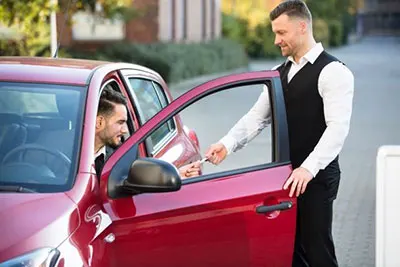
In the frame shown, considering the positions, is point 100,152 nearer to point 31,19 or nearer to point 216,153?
point 216,153

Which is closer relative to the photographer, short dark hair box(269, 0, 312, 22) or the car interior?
the car interior

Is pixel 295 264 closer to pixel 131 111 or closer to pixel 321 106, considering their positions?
pixel 321 106

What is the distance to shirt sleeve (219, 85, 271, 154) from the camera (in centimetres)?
598

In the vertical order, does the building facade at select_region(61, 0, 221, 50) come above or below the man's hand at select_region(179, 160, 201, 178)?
below

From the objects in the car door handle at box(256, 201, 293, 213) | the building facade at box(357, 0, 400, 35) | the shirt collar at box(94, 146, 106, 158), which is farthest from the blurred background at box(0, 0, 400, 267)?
the building facade at box(357, 0, 400, 35)

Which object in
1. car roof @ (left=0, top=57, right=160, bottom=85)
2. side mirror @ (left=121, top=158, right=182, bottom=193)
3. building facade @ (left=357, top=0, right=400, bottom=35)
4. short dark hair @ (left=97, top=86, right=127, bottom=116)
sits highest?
car roof @ (left=0, top=57, right=160, bottom=85)

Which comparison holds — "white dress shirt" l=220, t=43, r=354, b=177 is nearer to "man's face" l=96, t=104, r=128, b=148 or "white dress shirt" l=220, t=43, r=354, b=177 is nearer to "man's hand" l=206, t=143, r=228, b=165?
"man's hand" l=206, t=143, r=228, b=165

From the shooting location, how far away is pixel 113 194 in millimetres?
4949

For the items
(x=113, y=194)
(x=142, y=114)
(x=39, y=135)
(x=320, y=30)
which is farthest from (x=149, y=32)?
(x=320, y=30)

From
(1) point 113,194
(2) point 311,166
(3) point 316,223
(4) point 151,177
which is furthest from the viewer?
(3) point 316,223

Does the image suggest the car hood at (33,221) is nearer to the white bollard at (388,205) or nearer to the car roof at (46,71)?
the car roof at (46,71)

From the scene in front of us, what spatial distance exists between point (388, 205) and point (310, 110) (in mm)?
952

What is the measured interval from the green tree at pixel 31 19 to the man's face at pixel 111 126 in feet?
30.5

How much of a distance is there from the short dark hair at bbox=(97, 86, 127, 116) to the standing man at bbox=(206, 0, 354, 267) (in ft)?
2.45
